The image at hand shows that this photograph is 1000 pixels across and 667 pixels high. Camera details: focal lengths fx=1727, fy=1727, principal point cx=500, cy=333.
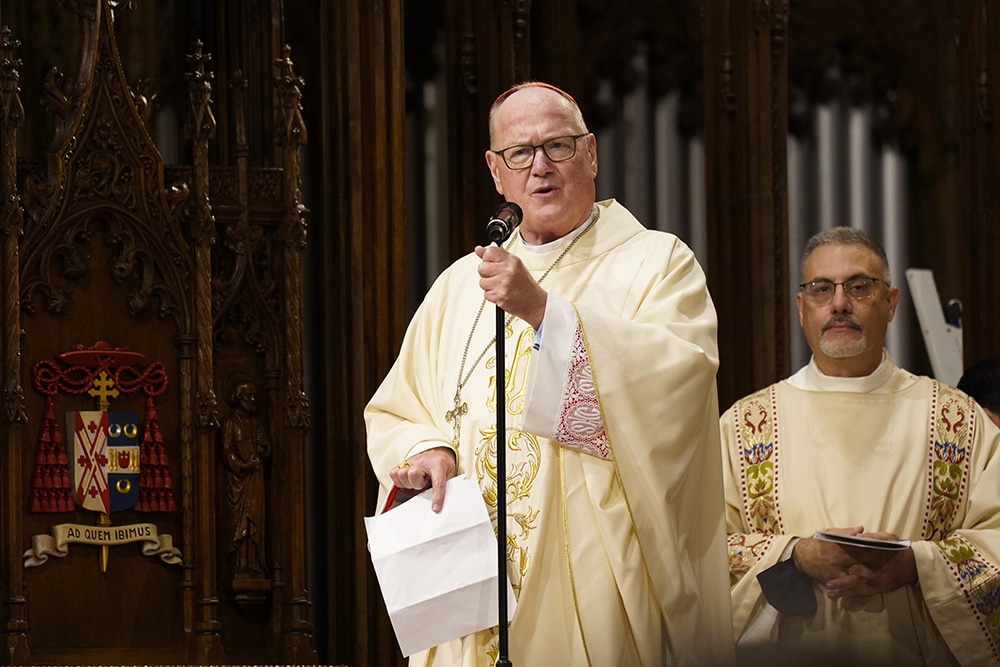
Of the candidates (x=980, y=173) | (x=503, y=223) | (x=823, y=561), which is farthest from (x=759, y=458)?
(x=980, y=173)

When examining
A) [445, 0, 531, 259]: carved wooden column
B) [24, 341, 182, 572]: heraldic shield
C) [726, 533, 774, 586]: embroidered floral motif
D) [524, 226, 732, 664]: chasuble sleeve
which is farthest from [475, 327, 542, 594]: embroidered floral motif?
[445, 0, 531, 259]: carved wooden column

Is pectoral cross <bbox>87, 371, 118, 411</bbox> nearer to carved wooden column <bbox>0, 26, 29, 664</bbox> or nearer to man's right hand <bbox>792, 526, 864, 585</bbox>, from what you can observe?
carved wooden column <bbox>0, 26, 29, 664</bbox>

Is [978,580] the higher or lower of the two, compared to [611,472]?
lower

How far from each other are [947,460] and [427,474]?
1.83m

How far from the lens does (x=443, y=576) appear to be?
13.2 feet

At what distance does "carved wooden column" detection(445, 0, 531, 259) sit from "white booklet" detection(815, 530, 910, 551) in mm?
2812

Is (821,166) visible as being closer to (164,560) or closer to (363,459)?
(363,459)

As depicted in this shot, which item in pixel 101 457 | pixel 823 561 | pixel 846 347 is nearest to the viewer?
pixel 823 561

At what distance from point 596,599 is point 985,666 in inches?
62.0

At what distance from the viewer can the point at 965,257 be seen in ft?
25.0

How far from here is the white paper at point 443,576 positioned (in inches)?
158

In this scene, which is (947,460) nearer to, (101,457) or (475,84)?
(101,457)

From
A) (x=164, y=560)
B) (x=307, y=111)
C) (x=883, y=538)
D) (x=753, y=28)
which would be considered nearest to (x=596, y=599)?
(x=883, y=538)

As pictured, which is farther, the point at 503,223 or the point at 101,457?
the point at 101,457
